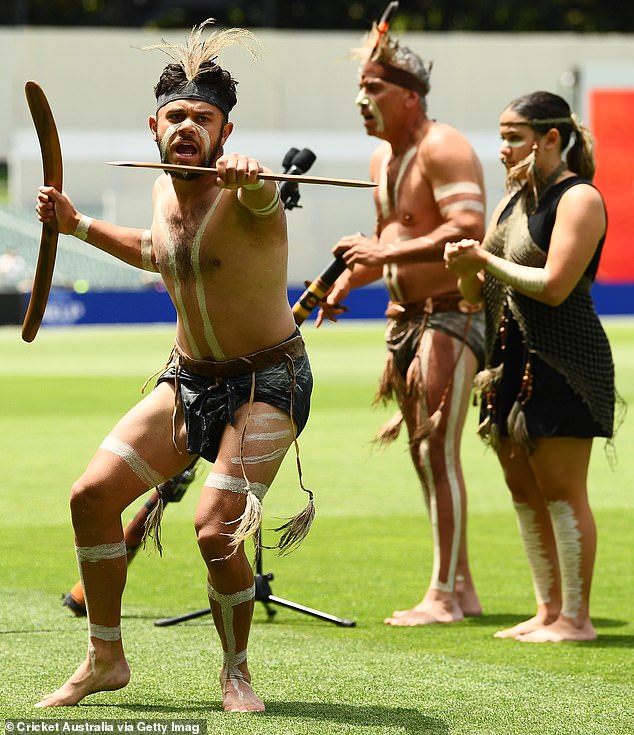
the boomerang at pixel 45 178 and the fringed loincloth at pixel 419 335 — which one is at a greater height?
the boomerang at pixel 45 178

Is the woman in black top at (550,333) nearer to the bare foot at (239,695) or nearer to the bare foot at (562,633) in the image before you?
the bare foot at (562,633)

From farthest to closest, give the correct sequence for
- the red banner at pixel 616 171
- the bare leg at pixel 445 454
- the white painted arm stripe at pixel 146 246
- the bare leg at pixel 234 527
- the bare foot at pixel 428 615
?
the red banner at pixel 616 171
the bare leg at pixel 445 454
the bare foot at pixel 428 615
the white painted arm stripe at pixel 146 246
the bare leg at pixel 234 527

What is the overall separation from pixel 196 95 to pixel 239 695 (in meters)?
1.92

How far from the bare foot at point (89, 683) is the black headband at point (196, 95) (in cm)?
180

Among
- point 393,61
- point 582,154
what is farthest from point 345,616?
point 393,61

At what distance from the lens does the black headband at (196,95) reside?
15.5 ft

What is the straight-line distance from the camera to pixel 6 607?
254 inches

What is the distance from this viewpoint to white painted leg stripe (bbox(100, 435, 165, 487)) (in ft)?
15.4

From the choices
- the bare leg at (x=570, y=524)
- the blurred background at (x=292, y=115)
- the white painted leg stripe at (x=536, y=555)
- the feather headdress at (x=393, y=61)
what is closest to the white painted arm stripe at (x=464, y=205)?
the feather headdress at (x=393, y=61)

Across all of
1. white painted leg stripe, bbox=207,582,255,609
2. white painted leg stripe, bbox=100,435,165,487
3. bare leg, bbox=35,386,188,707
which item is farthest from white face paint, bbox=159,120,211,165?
white painted leg stripe, bbox=207,582,255,609

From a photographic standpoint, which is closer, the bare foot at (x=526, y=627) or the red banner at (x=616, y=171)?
the bare foot at (x=526, y=627)

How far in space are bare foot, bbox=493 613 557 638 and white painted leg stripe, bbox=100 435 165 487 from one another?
1.94m

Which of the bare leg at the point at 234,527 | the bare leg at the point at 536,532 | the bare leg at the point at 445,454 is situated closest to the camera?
the bare leg at the point at 234,527

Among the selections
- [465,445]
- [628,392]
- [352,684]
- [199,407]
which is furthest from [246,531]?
[628,392]
